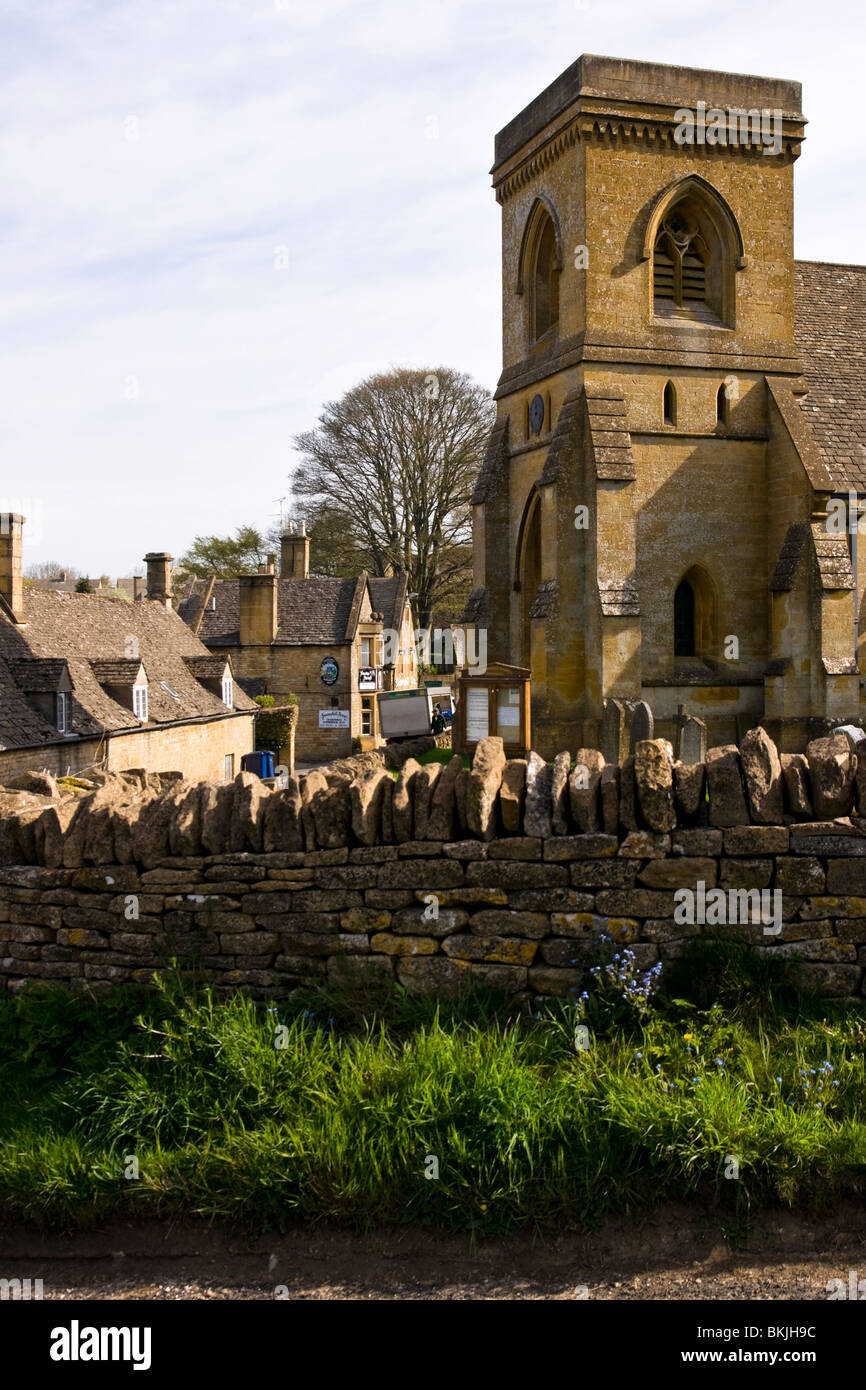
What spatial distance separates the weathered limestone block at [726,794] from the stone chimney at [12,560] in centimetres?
2223

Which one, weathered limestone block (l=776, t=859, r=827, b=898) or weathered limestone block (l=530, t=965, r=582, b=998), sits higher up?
weathered limestone block (l=776, t=859, r=827, b=898)

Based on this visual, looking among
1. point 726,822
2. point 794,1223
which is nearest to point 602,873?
point 726,822

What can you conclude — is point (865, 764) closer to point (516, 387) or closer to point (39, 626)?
point (516, 387)

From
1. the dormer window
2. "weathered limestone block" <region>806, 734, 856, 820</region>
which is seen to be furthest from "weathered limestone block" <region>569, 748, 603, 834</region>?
the dormer window

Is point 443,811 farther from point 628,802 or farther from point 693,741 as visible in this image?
point 693,741

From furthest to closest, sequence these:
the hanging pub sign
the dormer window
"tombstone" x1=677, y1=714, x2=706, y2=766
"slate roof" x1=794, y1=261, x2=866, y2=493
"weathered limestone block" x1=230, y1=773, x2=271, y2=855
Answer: "slate roof" x1=794, y1=261, x2=866, y2=493 → the hanging pub sign → the dormer window → "tombstone" x1=677, y1=714, x2=706, y2=766 → "weathered limestone block" x1=230, y1=773, x2=271, y2=855

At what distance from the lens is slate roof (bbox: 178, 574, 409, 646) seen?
43969 mm

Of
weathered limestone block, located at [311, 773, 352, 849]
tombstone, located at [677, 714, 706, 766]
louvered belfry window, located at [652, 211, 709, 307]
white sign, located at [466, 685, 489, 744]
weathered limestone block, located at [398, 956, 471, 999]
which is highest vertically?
louvered belfry window, located at [652, 211, 709, 307]

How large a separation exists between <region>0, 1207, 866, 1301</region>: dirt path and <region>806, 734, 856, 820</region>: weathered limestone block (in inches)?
84.9

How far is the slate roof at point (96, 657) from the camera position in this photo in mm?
22359

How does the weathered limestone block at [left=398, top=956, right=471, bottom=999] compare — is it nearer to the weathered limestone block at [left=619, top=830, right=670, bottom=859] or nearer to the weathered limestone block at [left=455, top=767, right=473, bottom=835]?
the weathered limestone block at [left=455, top=767, right=473, bottom=835]

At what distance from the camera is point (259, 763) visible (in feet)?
108

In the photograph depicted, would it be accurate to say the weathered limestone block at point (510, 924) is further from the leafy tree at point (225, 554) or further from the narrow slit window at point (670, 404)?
the leafy tree at point (225, 554)

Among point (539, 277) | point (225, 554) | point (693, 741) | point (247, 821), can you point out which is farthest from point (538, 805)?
point (225, 554)
